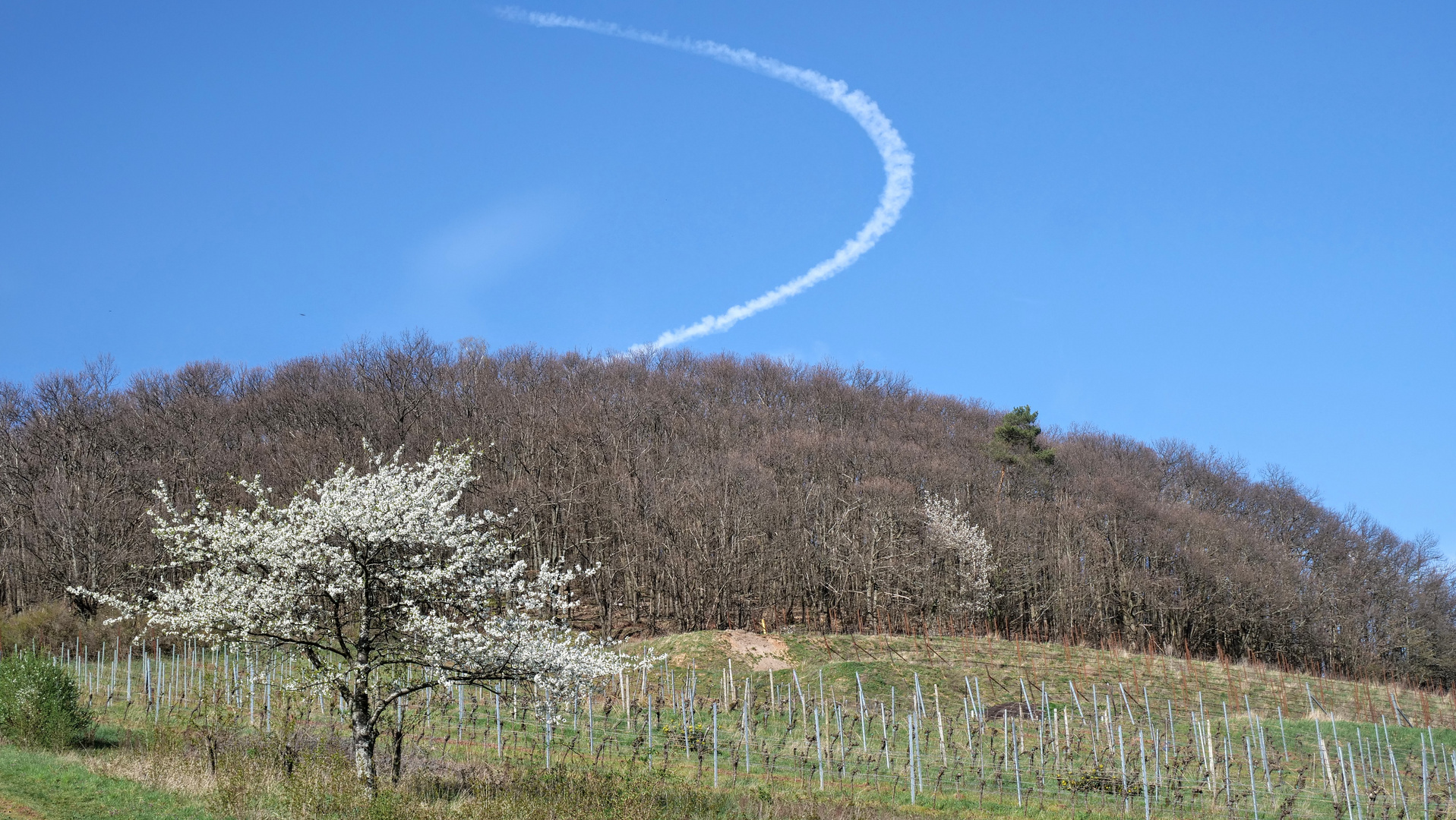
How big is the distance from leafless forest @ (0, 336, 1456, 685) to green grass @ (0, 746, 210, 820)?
2358 centimetres

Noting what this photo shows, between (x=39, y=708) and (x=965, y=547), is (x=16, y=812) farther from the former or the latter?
(x=965, y=547)

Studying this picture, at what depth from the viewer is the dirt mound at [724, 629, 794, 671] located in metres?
30.3

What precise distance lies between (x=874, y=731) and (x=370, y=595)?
12.2m

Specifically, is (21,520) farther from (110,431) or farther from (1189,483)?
(1189,483)

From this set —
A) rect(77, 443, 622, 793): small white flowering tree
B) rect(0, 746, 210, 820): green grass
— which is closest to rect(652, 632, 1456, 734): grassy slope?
rect(77, 443, 622, 793): small white flowering tree

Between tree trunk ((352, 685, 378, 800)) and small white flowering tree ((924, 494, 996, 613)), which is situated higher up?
small white flowering tree ((924, 494, 996, 613))

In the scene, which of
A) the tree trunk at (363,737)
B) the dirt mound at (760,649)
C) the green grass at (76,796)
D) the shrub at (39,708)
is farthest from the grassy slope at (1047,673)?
the green grass at (76,796)

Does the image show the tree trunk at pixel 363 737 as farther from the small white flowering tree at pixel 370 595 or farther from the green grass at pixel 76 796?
the green grass at pixel 76 796

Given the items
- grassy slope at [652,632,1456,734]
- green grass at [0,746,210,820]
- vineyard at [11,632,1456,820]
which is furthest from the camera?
grassy slope at [652,632,1456,734]

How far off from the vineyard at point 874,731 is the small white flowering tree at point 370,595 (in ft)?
1.89

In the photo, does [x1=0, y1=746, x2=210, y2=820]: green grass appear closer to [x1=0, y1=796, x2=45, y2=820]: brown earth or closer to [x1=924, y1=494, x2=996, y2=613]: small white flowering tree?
[x1=0, y1=796, x2=45, y2=820]: brown earth

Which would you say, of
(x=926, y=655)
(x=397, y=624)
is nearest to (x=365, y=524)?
(x=397, y=624)

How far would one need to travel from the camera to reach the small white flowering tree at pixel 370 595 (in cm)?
1297

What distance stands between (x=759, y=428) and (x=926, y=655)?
89.7 ft
